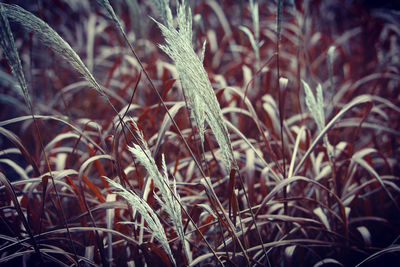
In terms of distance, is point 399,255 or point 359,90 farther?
point 359,90

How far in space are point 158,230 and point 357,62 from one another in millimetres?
2127

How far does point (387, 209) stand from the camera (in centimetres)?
142

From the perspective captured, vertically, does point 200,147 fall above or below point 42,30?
below

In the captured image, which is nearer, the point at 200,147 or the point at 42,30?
the point at 42,30

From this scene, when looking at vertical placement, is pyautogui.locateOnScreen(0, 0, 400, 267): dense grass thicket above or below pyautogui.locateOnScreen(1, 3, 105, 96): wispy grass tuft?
below

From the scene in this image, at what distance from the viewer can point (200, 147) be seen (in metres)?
1.59

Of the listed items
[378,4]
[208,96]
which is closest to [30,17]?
[208,96]

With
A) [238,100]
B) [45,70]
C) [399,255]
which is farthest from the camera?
[45,70]

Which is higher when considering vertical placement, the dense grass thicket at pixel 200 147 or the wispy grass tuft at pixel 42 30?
the wispy grass tuft at pixel 42 30

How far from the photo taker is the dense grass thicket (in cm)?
80

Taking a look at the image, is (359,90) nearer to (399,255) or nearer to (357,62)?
(357,62)

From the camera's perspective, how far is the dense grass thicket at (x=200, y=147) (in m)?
0.80

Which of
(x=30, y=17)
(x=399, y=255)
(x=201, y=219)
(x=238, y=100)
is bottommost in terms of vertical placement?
(x=399, y=255)

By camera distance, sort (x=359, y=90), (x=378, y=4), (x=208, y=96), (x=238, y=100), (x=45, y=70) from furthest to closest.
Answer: (x=378, y=4), (x=45, y=70), (x=359, y=90), (x=238, y=100), (x=208, y=96)
